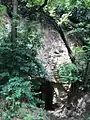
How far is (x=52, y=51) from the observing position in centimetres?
919

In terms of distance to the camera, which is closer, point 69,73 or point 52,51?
point 69,73

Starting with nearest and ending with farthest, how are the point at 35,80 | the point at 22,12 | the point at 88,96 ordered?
1. the point at 35,80
2. the point at 88,96
3. the point at 22,12

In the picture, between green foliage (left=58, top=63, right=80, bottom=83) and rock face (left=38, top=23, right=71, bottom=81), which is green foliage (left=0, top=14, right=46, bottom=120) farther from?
rock face (left=38, top=23, right=71, bottom=81)

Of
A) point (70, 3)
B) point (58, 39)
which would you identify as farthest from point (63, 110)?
point (70, 3)

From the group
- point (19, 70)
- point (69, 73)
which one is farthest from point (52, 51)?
point (19, 70)

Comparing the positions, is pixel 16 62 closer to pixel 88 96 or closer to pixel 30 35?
pixel 30 35

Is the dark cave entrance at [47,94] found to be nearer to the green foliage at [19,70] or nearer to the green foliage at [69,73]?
the green foliage at [69,73]

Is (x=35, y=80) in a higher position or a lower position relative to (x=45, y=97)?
higher

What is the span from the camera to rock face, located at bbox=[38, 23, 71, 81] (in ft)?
29.0

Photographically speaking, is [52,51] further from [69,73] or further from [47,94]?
[47,94]

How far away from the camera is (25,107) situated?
241 inches

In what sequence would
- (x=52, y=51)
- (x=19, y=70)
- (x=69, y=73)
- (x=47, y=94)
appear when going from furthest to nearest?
(x=47, y=94) → (x=52, y=51) → (x=69, y=73) → (x=19, y=70)

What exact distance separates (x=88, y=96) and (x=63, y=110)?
123 centimetres

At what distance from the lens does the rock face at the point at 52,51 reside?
8841 millimetres
